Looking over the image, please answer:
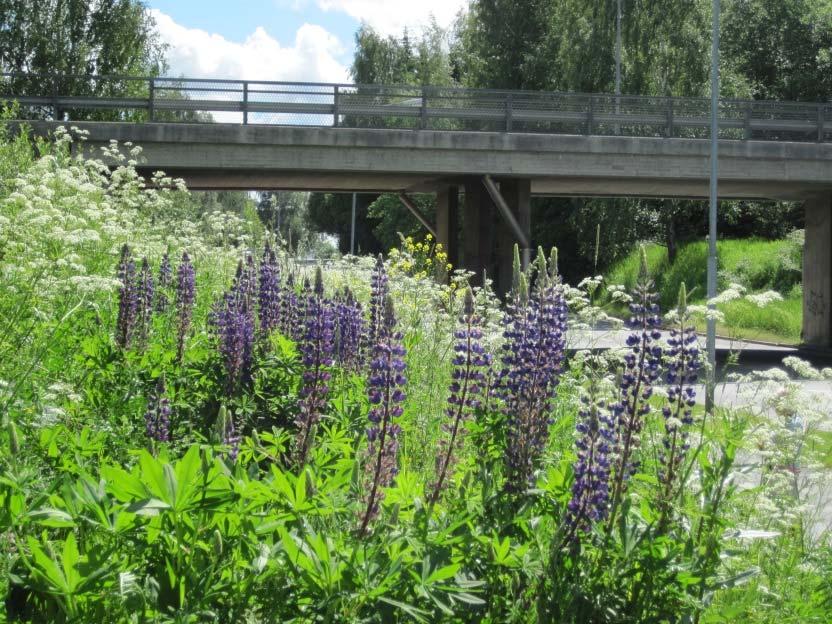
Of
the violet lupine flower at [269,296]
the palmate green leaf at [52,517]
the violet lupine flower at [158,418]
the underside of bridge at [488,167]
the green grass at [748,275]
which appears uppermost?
the underside of bridge at [488,167]

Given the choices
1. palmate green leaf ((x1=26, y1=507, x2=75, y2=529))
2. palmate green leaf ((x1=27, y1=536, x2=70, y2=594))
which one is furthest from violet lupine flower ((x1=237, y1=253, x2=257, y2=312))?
palmate green leaf ((x1=27, y1=536, x2=70, y2=594))

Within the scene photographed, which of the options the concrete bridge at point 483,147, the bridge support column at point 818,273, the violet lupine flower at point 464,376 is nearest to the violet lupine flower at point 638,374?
the violet lupine flower at point 464,376

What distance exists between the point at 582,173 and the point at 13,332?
63.1 feet

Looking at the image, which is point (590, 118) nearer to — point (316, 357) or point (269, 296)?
point (269, 296)

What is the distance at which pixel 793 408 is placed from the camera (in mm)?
4711

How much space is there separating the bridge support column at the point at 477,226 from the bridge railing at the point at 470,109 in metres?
1.88

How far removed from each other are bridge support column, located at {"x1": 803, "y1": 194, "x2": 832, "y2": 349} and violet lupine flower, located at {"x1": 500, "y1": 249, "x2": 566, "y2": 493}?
2398 cm

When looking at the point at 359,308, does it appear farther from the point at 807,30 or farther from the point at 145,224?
the point at 807,30

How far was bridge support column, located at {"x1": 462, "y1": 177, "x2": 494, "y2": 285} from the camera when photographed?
24562 mm

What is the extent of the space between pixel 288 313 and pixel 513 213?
59.2ft

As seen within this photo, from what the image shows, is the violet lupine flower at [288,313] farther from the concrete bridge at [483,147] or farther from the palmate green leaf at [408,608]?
the concrete bridge at [483,147]

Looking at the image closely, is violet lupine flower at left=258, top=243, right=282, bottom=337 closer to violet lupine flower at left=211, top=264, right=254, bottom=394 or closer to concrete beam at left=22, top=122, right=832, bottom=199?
violet lupine flower at left=211, top=264, right=254, bottom=394

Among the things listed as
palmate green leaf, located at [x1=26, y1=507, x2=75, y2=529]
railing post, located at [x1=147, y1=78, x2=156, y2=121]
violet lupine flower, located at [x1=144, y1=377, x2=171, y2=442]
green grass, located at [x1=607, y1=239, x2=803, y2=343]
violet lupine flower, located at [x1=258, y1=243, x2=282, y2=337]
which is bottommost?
green grass, located at [x1=607, y1=239, x2=803, y2=343]

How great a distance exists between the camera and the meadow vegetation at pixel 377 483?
107 inches
